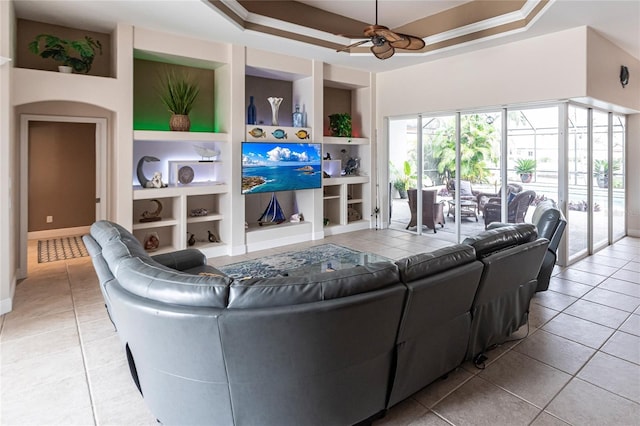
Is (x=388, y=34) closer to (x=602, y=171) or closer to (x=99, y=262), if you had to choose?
(x=99, y=262)

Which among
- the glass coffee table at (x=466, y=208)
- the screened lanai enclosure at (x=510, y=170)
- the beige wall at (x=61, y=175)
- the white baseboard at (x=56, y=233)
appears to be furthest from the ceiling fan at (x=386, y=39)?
the white baseboard at (x=56, y=233)

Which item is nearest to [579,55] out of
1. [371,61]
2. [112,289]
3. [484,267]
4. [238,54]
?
[371,61]

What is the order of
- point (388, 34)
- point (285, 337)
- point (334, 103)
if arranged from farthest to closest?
point (334, 103)
point (388, 34)
point (285, 337)

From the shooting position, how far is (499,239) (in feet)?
8.72

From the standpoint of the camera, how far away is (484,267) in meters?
2.37

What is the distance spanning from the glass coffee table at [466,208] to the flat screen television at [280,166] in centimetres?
241

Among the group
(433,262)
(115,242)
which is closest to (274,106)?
(115,242)

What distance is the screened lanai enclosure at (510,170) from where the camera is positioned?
5.32 metres

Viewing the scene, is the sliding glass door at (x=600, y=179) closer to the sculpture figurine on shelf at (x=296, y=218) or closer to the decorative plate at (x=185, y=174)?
A: the sculpture figurine on shelf at (x=296, y=218)

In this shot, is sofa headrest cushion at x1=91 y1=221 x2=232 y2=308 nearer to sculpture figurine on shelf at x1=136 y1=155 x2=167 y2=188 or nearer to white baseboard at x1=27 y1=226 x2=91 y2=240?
sculpture figurine on shelf at x1=136 y1=155 x2=167 y2=188

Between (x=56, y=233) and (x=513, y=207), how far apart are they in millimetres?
7991

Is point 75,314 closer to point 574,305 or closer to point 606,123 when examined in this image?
point 574,305

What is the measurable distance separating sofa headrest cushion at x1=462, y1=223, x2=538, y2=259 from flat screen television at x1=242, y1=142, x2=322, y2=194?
3.95 meters

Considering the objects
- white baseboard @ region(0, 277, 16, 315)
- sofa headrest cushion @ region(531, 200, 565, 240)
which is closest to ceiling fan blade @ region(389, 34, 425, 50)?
sofa headrest cushion @ region(531, 200, 565, 240)
